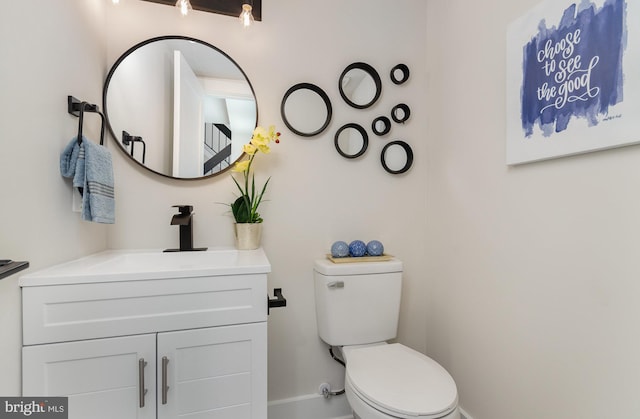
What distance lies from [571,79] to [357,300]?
1162 millimetres

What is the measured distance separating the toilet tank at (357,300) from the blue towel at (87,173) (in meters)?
0.93

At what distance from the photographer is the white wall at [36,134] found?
2.67 feet

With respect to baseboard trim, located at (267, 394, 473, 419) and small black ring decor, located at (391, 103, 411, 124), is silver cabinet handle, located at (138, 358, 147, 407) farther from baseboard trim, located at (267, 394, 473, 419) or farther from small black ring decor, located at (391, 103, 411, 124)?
small black ring decor, located at (391, 103, 411, 124)

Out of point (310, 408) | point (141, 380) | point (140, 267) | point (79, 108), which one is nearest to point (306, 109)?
point (79, 108)

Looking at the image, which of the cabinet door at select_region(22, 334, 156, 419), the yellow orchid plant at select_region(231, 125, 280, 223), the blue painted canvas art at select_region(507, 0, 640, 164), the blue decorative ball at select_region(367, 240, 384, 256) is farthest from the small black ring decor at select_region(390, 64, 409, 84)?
the cabinet door at select_region(22, 334, 156, 419)

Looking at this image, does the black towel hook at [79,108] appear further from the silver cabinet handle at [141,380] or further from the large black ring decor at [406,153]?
the large black ring decor at [406,153]

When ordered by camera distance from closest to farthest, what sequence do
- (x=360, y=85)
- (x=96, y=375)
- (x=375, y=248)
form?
(x=96, y=375)
(x=375, y=248)
(x=360, y=85)

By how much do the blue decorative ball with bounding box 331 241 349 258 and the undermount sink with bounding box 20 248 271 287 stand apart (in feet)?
1.24

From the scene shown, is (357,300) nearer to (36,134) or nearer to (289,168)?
(289,168)

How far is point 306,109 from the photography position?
162cm

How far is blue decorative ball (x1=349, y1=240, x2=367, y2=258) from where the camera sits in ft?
5.10

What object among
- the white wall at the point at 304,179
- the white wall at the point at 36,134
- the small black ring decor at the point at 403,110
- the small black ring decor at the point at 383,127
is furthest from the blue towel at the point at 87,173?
the small black ring decor at the point at 403,110

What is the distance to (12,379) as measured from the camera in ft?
2.74

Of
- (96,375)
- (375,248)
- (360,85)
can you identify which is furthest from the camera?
(360,85)
